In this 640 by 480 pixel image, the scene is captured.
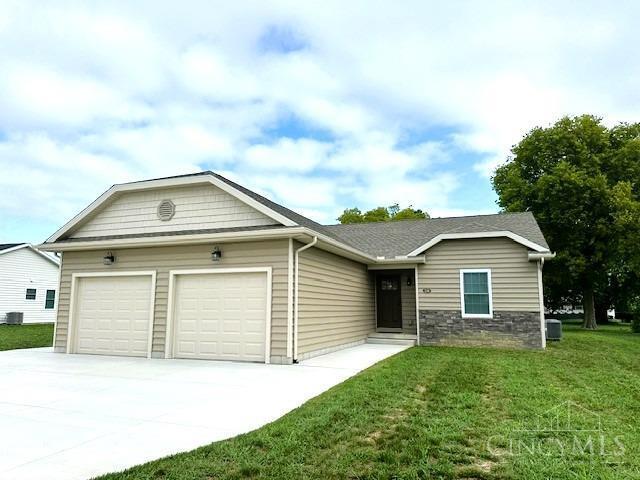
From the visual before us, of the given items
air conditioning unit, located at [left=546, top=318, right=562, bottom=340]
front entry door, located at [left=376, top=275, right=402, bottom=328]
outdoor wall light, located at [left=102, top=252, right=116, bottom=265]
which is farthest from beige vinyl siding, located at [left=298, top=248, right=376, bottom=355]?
air conditioning unit, located at [left=546, top=318, right=562, bottom=340]

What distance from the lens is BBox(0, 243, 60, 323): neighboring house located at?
2169cm

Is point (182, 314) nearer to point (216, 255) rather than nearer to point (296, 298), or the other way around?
point (216, 255)

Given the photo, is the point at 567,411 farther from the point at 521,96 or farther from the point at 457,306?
the point at 521,96

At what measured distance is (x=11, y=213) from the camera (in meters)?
25.7

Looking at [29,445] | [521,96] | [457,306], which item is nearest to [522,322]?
[457,306]

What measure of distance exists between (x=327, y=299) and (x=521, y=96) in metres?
8.20

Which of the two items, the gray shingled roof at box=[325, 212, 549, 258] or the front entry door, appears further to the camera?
the front entry door

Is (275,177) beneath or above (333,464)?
above

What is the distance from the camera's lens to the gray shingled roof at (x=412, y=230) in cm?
1221

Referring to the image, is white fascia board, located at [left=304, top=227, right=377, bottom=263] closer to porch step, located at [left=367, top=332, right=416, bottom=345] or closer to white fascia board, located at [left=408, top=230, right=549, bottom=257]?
white fascia board, located at [left=408, top=230, right=549, bottom=257]

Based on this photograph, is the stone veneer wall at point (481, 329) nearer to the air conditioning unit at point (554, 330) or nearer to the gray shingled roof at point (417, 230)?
the gray shingled roof at point (417, 230)

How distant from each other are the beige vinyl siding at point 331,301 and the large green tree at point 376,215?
2364 centimetres

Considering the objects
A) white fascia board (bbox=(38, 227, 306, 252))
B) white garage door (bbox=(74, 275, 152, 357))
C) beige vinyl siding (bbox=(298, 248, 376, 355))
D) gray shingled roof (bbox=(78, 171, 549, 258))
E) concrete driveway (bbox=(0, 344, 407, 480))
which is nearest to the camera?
concrete driveway (bbox=(0, 344, 407, 480))

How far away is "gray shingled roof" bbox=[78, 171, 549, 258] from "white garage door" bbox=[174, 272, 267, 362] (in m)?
3.01
